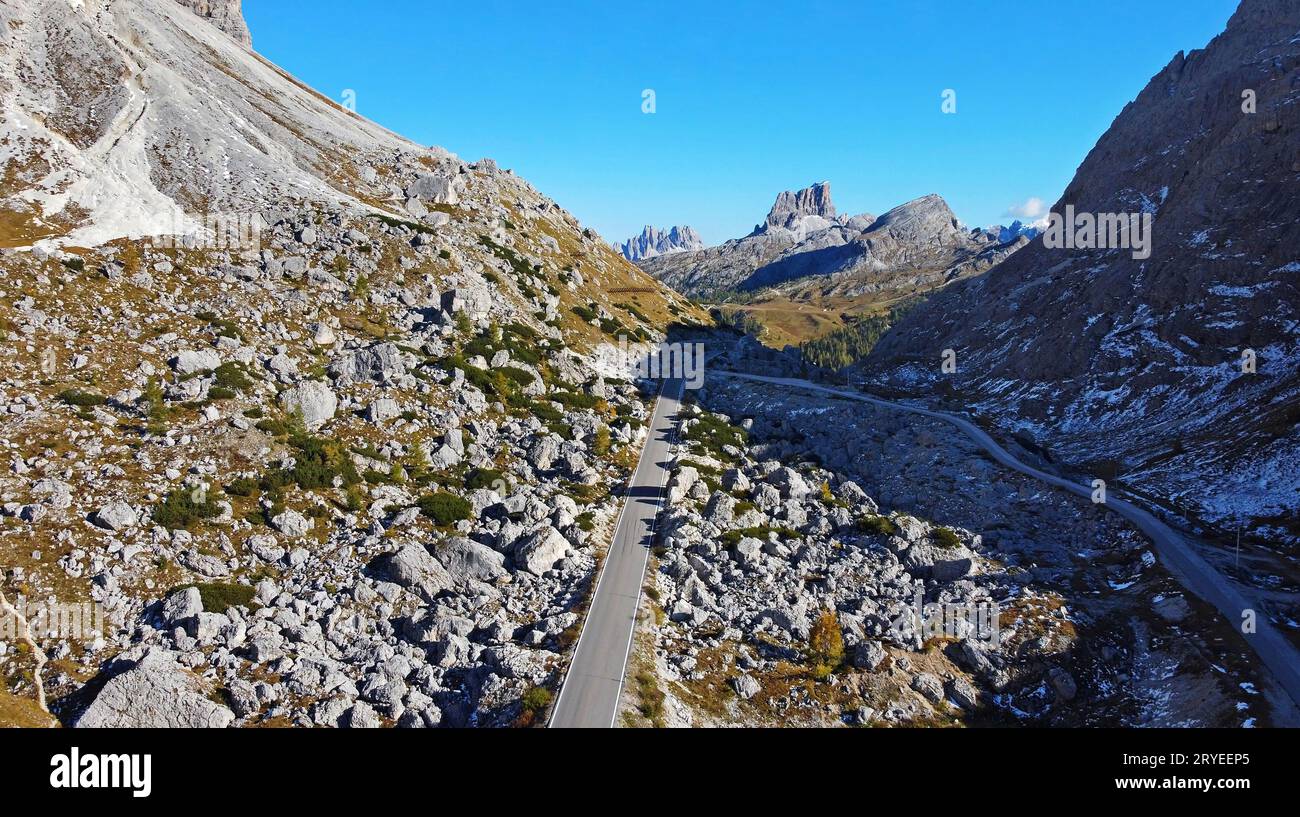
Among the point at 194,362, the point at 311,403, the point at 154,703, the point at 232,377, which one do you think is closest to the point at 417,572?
the point at 154,703

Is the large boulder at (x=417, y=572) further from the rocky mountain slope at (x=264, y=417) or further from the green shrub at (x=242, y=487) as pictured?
the green shrub at (x=242, y=487)

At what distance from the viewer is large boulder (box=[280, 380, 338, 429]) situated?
49.2 m

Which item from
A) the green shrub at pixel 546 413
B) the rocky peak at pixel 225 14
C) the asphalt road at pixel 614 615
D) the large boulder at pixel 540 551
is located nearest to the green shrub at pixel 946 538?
the asphalt road at pixel 614 615

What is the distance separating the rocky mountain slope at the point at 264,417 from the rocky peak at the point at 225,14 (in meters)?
41.6

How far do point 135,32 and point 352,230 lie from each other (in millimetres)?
45921

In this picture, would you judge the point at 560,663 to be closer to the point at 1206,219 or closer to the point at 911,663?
the point at 911,663

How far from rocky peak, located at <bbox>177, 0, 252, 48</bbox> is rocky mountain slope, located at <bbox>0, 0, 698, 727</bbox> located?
41.6 m

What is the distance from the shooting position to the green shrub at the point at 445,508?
45438 mm

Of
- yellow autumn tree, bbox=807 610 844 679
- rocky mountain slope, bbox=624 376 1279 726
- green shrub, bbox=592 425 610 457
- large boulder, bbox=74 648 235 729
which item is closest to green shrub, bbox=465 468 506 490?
green shrub, bbox=592 425 610 457

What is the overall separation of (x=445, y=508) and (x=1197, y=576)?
167 feet

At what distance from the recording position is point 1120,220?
114 m

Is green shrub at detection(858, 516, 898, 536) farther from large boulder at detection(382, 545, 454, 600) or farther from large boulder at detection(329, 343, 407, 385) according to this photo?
large boulder at detection(329, 343, 407, 385)

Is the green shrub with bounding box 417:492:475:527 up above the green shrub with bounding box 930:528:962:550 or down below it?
above
